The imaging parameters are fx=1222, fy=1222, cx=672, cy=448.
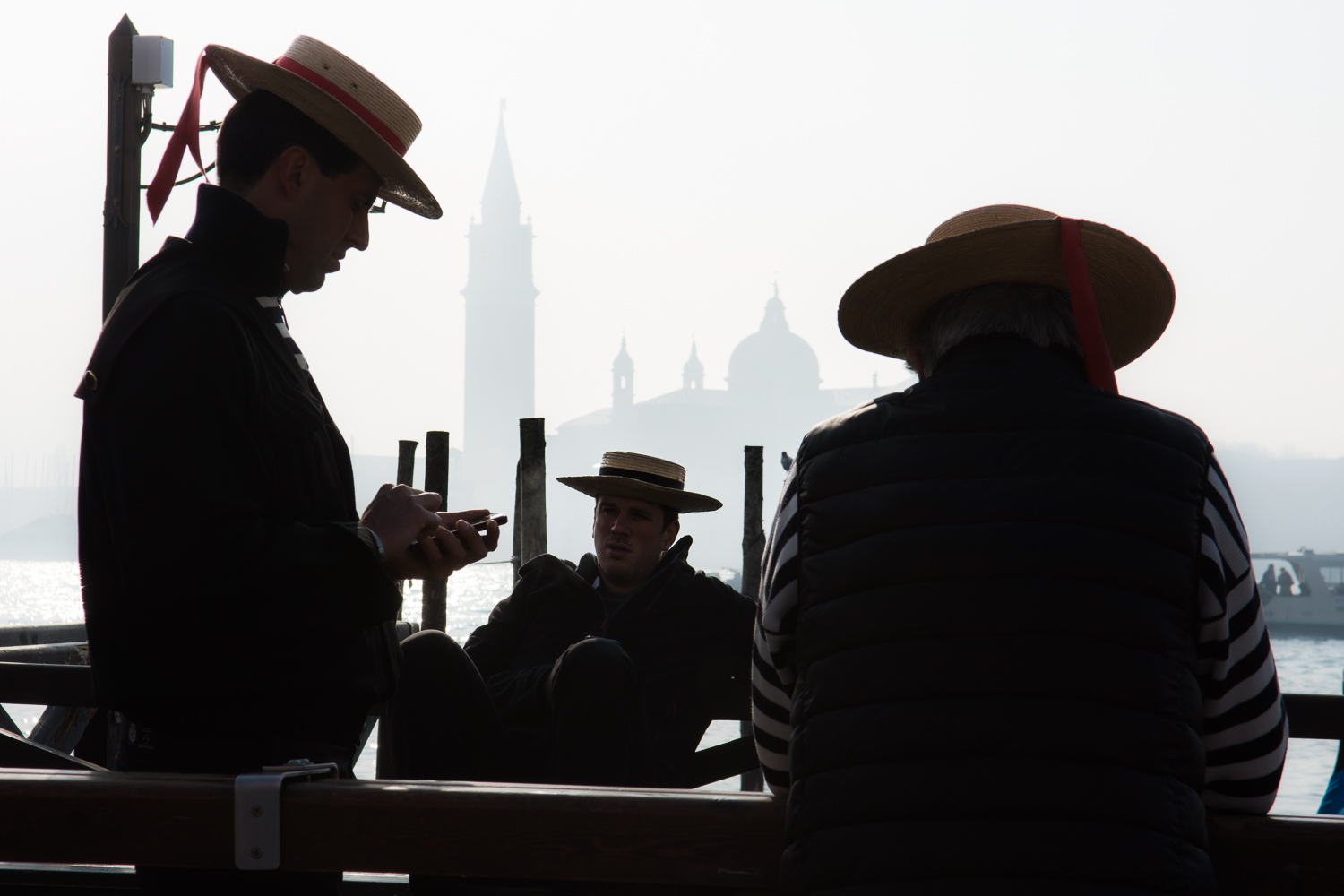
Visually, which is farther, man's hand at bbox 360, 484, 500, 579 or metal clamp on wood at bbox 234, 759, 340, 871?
man's hand at bbox 360, 484, 500, 579

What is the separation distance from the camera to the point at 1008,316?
1.57m

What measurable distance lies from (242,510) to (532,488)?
969 centimetres

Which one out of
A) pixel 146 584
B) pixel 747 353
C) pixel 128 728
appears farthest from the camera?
pixel 747 353

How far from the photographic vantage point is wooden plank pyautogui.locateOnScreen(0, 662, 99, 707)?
3061 mm

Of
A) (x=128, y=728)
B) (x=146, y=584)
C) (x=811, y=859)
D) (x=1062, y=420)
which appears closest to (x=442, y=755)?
(x=128, y=728)

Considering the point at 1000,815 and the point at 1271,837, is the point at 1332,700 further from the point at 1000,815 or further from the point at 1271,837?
the point at 1000,815

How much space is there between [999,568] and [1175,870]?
0.35m

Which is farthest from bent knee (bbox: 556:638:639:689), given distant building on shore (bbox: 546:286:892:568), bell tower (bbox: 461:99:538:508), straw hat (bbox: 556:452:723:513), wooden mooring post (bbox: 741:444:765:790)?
bell tower (bbox: 461:99:538:508)

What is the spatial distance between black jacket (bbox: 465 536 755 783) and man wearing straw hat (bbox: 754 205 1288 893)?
2006 mm

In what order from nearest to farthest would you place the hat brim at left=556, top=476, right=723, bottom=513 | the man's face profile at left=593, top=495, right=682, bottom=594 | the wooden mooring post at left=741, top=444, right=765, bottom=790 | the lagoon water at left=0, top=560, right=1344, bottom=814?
the man's face profile at left=593, top=495, right=682, bottom=594
the hat brim at left=556, top=476, right=723, bottom=513
the wooden mooring post at left=741, top=444, right=765, bottom=790
the lagoon water at left=0, top=560, right=1344, bottom=814

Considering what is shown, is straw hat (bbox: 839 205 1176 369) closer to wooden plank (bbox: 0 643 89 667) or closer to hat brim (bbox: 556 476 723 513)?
hat brim (bbox: 556 476 723 513)

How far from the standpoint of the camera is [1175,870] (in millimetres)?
1254

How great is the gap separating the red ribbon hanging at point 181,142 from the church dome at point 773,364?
133 metres


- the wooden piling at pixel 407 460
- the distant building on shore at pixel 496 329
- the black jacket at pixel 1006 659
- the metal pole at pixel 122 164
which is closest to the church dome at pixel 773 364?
the distant building on shore at pixel 496 329
